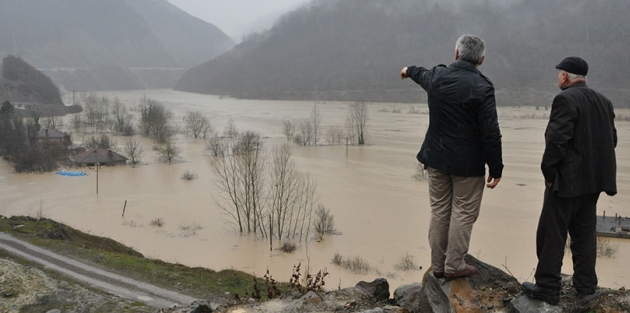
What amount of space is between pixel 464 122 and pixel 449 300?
1274 millimetres

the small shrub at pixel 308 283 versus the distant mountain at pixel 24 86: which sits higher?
the distant mountain at pixel 24 86

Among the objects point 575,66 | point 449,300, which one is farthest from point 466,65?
point 449,300

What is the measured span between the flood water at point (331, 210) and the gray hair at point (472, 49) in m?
12.1

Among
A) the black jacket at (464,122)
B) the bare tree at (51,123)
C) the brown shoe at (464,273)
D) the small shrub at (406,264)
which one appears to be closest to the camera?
the black jacket at (464,122)

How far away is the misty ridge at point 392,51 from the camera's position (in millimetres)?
107125

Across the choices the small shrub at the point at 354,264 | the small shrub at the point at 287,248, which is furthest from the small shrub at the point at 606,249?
the small shrub at the point at 287,248

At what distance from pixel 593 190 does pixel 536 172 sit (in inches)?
1320

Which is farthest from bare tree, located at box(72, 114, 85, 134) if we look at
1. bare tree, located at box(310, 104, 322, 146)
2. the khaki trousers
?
the khaki trousers

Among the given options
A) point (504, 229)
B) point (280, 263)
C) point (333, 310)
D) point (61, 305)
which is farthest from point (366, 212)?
point (333, 310)

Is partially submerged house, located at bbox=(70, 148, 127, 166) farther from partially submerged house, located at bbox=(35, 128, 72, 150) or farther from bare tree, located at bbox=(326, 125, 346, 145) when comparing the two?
bare tree, located at bbox=(326, 125, 346, 145)

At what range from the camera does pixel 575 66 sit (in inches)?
144

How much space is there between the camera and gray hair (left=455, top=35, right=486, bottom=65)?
376 cm

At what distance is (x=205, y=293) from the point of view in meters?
10.6

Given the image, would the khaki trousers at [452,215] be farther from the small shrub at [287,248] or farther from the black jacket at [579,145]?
the small shrub at [287,248]
